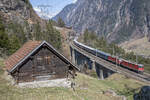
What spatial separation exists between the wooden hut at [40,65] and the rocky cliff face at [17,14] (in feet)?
208

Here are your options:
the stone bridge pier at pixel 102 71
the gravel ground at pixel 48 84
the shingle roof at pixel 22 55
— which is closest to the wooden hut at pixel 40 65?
the shingle roof at pixel 22 55

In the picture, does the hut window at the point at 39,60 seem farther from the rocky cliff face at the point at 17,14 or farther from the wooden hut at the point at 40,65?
the rocky cliff face at the point at 17,14

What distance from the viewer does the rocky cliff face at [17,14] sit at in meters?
85.5

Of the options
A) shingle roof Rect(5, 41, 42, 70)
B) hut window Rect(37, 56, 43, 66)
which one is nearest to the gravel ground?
hut window Rect(37, 56, 43, 66)

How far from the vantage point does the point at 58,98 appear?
16391 mm

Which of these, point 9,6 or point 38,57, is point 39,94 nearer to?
point 38,57

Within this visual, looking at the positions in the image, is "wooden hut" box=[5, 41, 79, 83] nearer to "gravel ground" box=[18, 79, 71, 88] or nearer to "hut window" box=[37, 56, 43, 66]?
"hut window" box=[37, 56, 43, 66]

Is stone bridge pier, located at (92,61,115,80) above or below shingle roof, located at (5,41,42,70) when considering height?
below

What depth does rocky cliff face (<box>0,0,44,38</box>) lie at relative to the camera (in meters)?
85.5

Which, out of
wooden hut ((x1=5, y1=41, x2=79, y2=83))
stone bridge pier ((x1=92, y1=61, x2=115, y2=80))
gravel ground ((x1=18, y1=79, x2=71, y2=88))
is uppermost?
wooden hut ((x1=5, y1=41, x2=79, y2=83))

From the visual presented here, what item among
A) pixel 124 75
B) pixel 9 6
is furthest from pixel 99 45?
pixel 124 75

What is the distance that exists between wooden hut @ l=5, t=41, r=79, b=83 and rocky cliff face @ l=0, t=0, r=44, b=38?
63337 millimetres

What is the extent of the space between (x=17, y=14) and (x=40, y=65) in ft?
274

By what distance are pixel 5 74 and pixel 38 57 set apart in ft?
21.3
